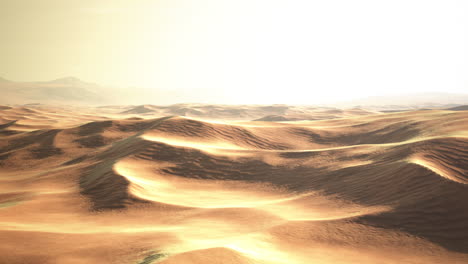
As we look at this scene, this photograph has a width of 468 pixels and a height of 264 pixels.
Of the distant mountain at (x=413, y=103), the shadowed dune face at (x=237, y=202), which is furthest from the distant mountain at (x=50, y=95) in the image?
the shadowed dune face at (x=237, y=202)

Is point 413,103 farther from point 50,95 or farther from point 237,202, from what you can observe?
point 50,95

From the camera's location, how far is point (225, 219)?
22.9 feet

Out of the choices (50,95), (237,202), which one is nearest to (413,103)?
(237,202)

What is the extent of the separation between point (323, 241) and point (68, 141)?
1454cm

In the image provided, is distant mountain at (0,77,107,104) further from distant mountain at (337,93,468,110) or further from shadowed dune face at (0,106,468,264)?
shadowed dune face at (0,106,468,264)

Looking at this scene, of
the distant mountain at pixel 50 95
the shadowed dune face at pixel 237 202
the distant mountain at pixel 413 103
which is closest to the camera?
the shadowed dune face at pixel 237 202

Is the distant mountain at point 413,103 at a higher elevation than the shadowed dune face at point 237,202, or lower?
higher

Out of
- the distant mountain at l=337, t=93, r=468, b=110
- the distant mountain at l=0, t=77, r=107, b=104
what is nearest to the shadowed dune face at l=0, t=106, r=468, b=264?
the distant mountain at l=337, t=93, r=468, b=110

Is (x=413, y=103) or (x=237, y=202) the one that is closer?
(x=237, y=202)

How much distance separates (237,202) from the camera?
28.1ft

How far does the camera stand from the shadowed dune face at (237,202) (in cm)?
515

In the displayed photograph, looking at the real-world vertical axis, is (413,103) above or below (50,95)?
above

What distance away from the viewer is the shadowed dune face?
5152mm

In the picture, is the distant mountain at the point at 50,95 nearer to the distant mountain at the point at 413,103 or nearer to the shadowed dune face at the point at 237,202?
the distant mountain at the point at 413,103
